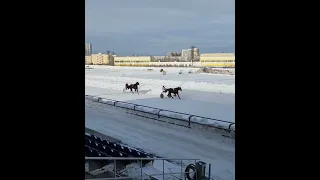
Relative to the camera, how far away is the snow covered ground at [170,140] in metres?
8.95

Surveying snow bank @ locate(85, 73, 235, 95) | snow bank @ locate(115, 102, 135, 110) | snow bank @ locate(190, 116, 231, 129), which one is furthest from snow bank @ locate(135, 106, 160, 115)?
snow bank @ locate(85, 73, 235, 95)

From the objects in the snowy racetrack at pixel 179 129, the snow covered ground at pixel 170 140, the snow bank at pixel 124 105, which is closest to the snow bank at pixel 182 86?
the snowy racetrack at pixel 179 129

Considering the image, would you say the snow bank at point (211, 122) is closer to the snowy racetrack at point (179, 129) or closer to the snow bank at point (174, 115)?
the snow bank at point (174, 115)

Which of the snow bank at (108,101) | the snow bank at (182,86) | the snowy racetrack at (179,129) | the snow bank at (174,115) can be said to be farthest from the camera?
the snow bank at (182,86)

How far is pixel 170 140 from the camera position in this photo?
1111cm

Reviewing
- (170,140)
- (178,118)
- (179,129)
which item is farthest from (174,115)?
(170,140)

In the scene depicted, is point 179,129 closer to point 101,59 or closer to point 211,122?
point 211,122
